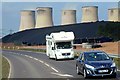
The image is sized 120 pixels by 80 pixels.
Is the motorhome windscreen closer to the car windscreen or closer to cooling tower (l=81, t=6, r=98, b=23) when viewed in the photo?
the car windscreen

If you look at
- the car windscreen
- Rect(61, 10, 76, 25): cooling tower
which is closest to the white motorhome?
the car windscreen

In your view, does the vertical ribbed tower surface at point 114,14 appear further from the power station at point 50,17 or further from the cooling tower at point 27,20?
the cooling tower at point 27,20

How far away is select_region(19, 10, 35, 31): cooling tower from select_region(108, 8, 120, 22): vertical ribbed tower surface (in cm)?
2115

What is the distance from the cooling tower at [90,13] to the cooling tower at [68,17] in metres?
2.95

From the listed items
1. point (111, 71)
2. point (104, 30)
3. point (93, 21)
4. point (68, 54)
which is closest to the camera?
point (111, 71)

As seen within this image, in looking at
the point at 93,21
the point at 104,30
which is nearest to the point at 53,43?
the point at 104,30

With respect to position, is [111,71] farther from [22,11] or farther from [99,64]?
[22,11]

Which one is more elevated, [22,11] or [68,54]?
[22,11]

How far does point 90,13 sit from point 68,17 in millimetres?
8400

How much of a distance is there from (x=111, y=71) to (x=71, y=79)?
6.14 ft

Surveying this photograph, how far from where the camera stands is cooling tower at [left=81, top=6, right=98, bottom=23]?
102 m

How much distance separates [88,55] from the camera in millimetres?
19359

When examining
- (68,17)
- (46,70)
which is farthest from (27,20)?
(46,70)

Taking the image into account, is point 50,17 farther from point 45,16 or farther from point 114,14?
point 114,14
